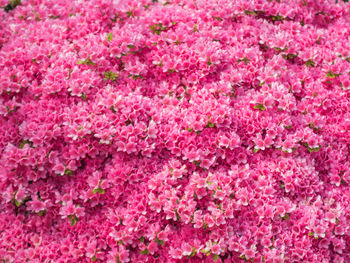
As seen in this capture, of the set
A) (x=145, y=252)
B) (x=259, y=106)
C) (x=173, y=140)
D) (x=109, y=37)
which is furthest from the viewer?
(x=109, y=37)

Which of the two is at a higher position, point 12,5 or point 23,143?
point 12,5

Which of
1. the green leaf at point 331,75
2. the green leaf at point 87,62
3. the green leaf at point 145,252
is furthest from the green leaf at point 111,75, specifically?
the green leaf at point 331,75

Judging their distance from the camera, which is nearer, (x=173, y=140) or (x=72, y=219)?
(x=72, y=219)

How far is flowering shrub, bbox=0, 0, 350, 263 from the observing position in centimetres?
334

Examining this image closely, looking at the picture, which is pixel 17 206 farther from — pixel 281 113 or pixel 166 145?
pixel 281 113

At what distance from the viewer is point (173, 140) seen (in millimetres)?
3658

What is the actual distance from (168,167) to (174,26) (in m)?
2.04

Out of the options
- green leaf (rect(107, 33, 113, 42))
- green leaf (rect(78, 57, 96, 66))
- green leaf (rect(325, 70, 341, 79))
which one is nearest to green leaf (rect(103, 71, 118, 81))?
green leaf (rect(78, 57, 96, 66))

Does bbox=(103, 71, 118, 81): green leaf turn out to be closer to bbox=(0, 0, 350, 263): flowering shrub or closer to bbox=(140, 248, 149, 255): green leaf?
bbox=(0, 0, 350, 263): flowering shrub

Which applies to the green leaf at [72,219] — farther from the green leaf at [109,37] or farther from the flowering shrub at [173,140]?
the green leaf at [109,37]

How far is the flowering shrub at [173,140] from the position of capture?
11.0ft

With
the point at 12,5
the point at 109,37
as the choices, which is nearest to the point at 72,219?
the point at 109,37

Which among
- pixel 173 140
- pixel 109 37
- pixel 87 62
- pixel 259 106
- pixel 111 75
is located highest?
pixel 109 37

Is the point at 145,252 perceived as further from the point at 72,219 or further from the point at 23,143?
the point at 23,143
